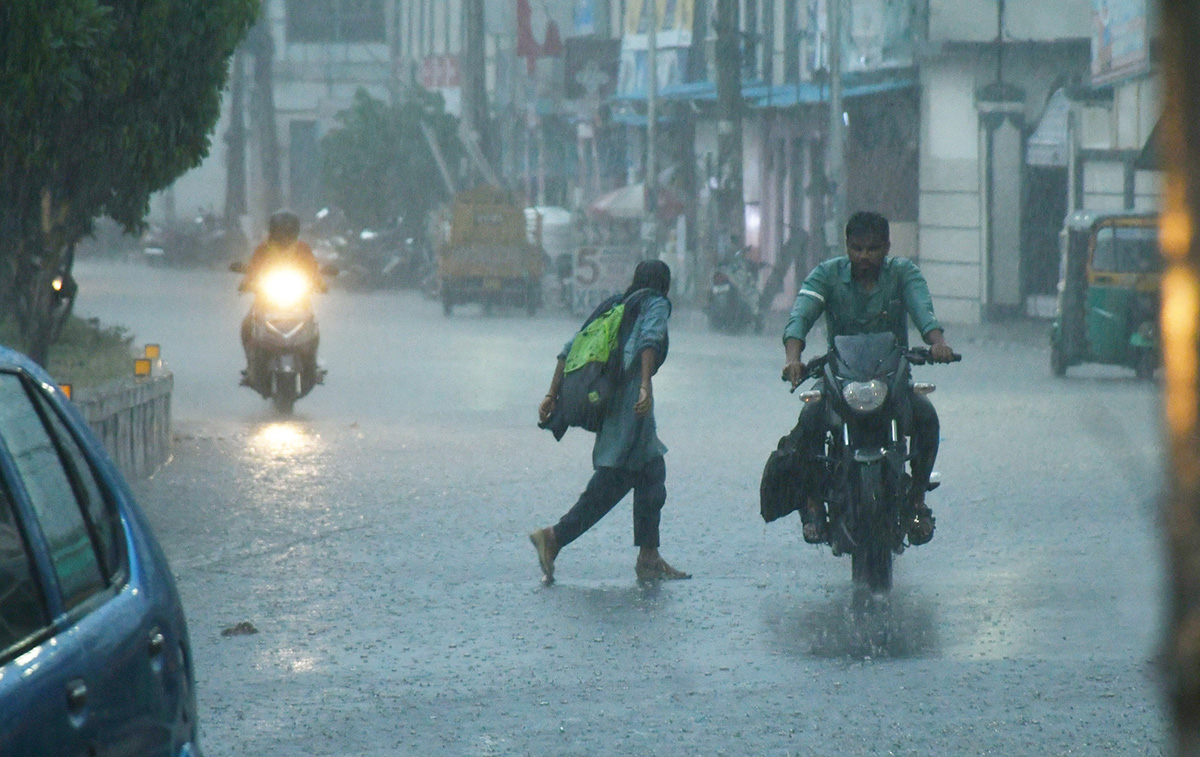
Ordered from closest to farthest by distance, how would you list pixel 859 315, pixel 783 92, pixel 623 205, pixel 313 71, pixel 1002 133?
pixel 859 315, pixel 1002 133, pixel 783 92, pixel 623 205, pixel 313 71

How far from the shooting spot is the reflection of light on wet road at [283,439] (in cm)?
1433

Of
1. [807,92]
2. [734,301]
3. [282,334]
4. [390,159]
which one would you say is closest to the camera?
[282,334]

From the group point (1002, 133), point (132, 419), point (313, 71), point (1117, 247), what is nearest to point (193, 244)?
point (313, 71)

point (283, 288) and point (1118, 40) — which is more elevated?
point (1118, 40)

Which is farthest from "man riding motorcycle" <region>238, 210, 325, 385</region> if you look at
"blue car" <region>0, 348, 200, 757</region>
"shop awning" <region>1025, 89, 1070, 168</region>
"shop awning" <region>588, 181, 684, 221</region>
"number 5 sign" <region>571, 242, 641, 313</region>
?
"shop awning" <region>588, 181, 684, 221</region>

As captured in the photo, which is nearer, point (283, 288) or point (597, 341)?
point (597, 341)

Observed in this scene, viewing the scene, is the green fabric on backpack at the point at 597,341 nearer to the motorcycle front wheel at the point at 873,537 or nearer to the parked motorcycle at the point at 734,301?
the motorcycle front wheel at the point at 873,537

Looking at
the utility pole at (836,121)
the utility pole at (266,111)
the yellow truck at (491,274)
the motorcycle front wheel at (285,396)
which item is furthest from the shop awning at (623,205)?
the motorcycle front wheel at (285,396)

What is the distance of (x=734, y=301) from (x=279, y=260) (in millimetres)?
13611

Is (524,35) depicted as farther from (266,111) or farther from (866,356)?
(866,356)

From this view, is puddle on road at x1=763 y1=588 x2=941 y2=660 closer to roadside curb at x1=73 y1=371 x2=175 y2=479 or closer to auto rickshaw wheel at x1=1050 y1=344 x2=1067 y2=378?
roadside curb at x1=73 y1=371 x2=175 y2=479

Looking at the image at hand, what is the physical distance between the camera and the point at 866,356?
826 centimetres

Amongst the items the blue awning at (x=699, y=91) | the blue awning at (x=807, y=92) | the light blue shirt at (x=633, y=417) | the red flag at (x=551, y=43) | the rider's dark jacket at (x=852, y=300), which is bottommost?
the light blue shirt at (x=633, y=417)

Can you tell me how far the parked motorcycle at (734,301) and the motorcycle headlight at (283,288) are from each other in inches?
533
